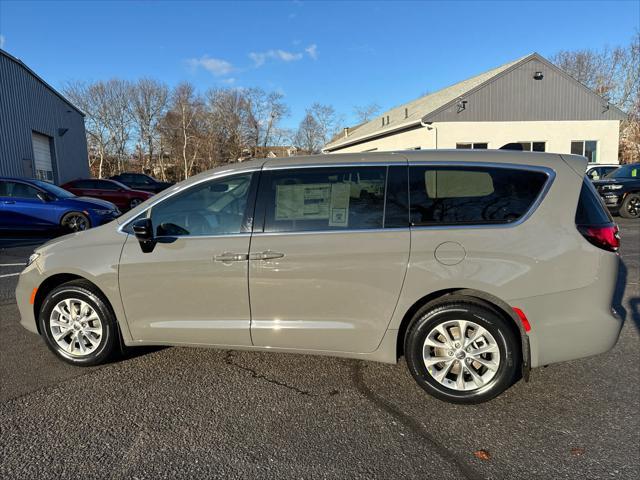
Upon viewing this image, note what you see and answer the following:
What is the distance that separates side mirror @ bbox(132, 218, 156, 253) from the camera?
306 cm

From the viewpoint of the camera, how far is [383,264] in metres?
2.84

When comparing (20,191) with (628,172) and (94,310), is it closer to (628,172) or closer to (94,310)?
(94,310)

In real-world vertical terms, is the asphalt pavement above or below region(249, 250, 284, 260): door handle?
below

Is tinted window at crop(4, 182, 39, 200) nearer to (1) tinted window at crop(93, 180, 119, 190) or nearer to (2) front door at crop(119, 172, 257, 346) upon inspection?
(1) tinted window at crop(93, 180, 119, 190)

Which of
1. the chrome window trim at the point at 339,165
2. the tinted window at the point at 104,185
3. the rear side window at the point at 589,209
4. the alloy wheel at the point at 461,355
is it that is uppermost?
the tinted window at the point at 104,185

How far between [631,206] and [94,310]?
48.3 ft

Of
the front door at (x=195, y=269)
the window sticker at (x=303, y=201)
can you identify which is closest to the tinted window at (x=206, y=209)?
the front door at (x=195, y=269)

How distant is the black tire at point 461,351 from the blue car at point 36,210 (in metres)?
9.77

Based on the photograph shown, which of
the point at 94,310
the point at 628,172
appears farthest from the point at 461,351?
the point at 628,172

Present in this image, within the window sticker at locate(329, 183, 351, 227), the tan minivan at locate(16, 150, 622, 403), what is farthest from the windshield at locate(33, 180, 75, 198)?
the window sticker at locate(329, 183, 351, 227)

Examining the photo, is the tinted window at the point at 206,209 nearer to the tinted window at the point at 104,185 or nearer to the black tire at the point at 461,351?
the black tire at the point at 461,351

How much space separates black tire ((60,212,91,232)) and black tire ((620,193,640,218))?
602 inches

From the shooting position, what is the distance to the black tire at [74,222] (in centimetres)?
999

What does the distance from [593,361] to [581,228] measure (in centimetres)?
145
